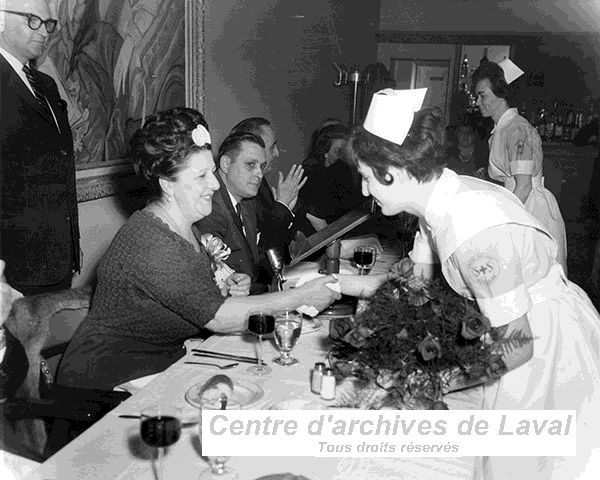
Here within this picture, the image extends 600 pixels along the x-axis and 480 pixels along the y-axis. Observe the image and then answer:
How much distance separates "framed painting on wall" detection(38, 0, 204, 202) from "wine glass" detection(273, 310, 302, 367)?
1441 millimetres

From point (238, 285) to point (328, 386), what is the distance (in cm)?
89

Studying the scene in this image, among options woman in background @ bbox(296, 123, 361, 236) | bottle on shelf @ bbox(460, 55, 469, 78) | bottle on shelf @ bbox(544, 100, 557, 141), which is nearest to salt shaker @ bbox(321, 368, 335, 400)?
woman in background @ bbox(296, 123, 361, 236)

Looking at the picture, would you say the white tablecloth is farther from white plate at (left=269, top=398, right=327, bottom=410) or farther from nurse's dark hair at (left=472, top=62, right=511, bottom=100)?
nurse's dark hair at (left=472, top=62, right=511, bottom=100)

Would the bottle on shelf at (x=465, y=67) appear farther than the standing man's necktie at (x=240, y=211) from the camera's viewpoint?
Yes

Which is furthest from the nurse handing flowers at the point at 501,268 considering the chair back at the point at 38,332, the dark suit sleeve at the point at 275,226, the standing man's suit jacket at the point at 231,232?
the dark suit sleeve at the point at 275,226

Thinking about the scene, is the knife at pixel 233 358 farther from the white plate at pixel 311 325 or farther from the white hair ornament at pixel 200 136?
the white hair ornament at pixel 200 136

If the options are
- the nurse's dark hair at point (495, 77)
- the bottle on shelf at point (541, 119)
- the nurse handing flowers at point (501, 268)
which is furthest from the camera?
the bottle on shelf at point (541, 119)

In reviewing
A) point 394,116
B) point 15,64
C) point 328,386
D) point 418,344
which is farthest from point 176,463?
point 15,64

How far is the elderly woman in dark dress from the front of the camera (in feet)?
5.70

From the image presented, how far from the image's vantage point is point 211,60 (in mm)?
3783

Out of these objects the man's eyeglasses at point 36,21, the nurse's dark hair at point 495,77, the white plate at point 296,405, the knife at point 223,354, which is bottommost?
the knife at point 223,354

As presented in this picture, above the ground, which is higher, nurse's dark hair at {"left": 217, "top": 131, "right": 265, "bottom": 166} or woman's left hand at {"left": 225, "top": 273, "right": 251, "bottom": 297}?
nurse's dark hair at {"left": 217, "top": 131, "right": 265, "bottom": 166}

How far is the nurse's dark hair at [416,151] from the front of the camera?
4.82 ft

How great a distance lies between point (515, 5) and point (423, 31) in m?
1.08
